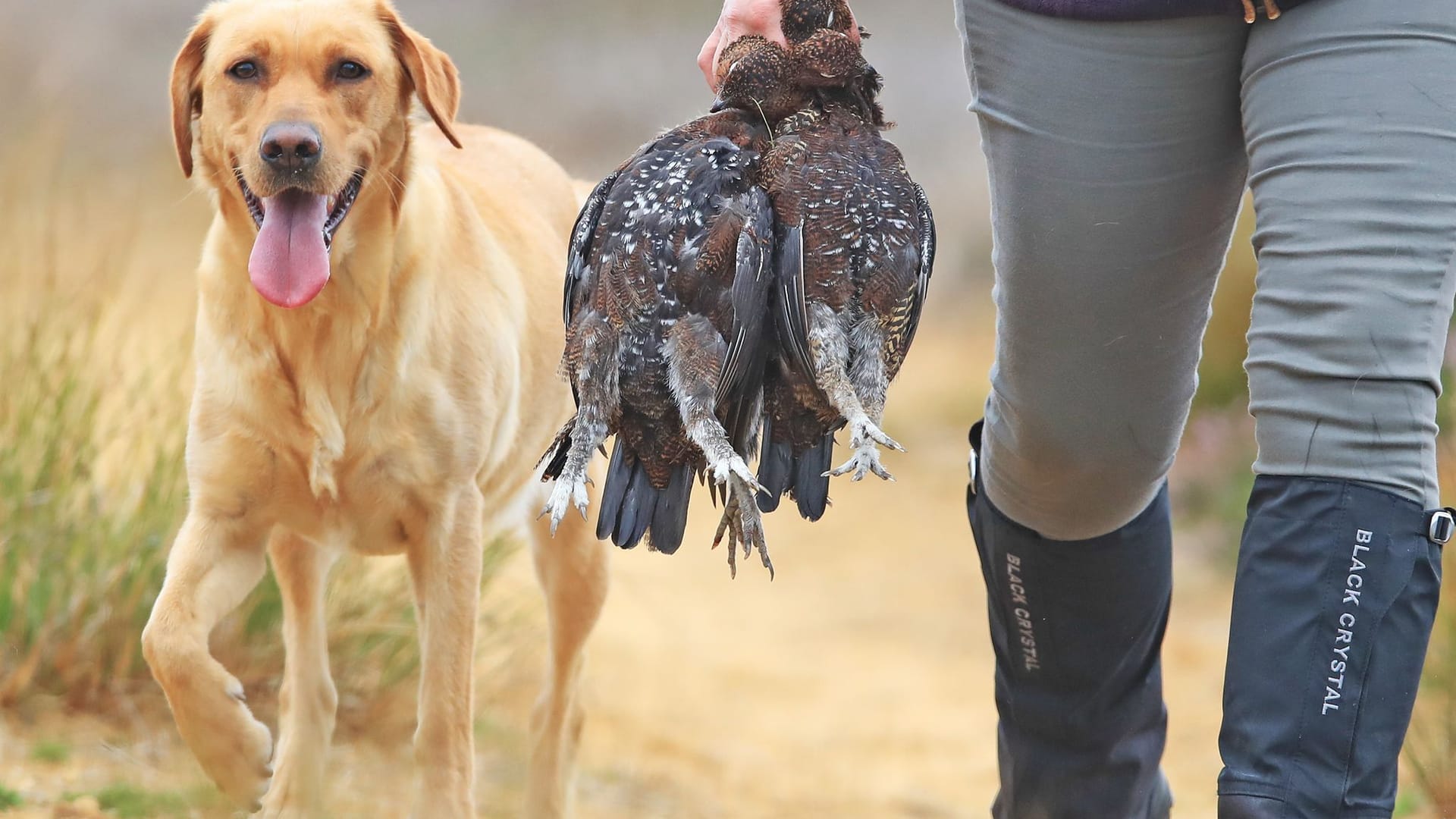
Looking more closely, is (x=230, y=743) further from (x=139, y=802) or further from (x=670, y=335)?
(x=670, y=335)

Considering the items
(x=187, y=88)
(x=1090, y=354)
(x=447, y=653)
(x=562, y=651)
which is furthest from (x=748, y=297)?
(x=562, y=651)

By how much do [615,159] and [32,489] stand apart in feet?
29.2

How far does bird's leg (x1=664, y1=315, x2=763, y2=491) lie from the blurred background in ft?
1.58

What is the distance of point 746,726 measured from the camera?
18.2ft

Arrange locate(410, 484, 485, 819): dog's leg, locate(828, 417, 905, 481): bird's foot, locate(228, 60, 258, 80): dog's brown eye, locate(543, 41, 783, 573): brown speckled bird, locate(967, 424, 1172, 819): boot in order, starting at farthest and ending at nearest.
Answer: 1. locate(410, 484, 485, 819): dog's leg
2. locate(228, 60, 258, 80): dog's brown eye
3. locate(967, 424, 1172, 819): boot
4. locate(543, 41, 783, 573): brown speckled bird
5. locate(828, 417, 905, 481): bird's foot

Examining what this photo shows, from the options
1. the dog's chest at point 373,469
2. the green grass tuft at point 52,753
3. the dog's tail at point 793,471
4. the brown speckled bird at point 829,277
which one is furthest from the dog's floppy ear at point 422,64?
the green grass tuft at point 52,753

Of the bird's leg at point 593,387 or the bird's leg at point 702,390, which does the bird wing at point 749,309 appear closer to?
the bird's leg at point 702,390

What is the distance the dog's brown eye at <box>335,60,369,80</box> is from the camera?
2.92 meters

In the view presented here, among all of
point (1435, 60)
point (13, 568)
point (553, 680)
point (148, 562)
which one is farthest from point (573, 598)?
point (1435, 60)

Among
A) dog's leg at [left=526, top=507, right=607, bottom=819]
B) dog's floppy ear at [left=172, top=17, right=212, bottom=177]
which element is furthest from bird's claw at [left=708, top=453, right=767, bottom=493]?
dog's leg at [left=526, top=507, right=607, bottom=819]

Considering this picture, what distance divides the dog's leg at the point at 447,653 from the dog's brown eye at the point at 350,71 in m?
0.87

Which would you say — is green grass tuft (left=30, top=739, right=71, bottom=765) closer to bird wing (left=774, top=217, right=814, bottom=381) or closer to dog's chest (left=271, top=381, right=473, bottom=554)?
dog's chest (left=271, top=381, right=473, bottom=554)

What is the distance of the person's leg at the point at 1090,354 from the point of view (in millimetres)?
2041

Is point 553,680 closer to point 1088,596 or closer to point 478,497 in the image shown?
point 478,497
